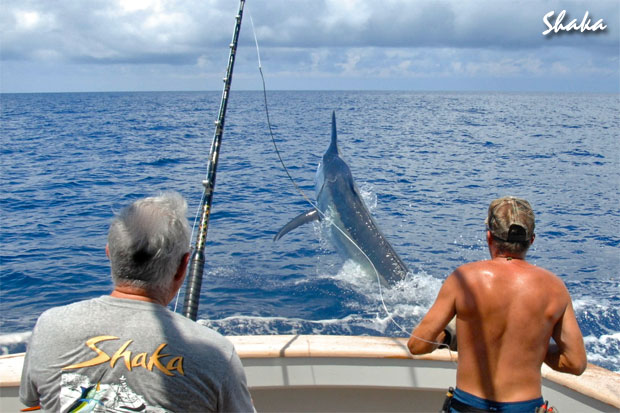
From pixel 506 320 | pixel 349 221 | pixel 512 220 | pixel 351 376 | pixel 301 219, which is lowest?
pixel 301 219

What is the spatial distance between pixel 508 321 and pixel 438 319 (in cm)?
29

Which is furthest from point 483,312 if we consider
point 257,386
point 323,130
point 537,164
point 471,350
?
point 323,130

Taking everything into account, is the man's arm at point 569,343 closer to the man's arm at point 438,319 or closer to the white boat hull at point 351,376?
the man's arm at point 438,319

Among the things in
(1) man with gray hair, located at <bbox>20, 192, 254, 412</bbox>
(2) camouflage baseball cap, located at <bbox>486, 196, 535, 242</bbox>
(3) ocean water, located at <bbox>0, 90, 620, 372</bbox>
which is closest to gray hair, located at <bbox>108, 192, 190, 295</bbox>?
(1) man with gray hair, located at <bbox>20, 192, 254, 412</bbox>

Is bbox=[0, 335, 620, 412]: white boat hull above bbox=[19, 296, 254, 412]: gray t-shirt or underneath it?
underneath

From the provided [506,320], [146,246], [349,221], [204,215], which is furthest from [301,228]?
[146,246]

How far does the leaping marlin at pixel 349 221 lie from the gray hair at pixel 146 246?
5765 millimetres

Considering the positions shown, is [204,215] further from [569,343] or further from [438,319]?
[569,343]

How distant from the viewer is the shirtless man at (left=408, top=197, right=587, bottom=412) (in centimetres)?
228

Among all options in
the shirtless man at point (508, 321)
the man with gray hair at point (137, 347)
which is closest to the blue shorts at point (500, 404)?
the shirtless man at point (508, 321)

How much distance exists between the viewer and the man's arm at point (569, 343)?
2311 millimetres

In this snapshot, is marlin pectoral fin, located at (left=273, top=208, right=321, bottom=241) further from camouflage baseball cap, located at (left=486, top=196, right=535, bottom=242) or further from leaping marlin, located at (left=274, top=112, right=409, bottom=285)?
camouflage baseball cap, located at (left=486, top=196, right=535, bottom=242)

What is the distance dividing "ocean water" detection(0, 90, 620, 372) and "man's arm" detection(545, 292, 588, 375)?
167 cm

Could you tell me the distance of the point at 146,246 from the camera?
1688 millimetres
